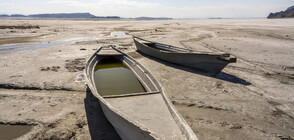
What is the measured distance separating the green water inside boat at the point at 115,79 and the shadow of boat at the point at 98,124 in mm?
1204

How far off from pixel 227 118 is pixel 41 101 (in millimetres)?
6815

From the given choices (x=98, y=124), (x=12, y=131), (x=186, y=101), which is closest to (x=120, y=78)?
(x=186, y=101)

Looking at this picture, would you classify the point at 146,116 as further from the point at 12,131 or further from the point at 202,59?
the point at 202,59

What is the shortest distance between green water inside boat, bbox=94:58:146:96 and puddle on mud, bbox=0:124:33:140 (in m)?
2.86

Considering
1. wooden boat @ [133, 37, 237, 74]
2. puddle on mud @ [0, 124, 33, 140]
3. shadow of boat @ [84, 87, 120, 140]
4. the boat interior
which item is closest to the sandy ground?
shadow of boat @ [84, 87, 120, 140]

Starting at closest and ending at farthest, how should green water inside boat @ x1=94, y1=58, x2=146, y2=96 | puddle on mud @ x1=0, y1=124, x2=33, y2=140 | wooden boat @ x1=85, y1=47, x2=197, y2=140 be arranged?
wooden boat @ x1=85, y1=47, x2=197, y2=140 → puddle on mud @ x1=0, y1=124, x2=33, y2=140 → green water inside boat @ x1=94, y1=58, x2=146, y2=96

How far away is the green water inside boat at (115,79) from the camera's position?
7.39 m

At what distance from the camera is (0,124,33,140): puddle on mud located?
4355mm

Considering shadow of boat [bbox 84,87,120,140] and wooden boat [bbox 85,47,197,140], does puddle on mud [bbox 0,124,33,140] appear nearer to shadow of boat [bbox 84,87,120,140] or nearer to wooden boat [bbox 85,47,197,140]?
shadow of boat [bbox 84,87,120,140]

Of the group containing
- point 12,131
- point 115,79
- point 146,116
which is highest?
point 146,116

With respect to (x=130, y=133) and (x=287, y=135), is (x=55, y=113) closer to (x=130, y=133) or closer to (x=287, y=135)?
(x=130, y=133)

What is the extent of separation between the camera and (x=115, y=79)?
8859 millimetres

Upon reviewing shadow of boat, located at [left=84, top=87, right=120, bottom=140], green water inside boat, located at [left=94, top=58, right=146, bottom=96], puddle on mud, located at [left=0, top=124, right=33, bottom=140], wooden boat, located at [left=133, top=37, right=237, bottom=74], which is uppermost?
wooden boat, located at [left=133, top=37, right=237, bottom=74]

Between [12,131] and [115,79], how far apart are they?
4949 millimetres
